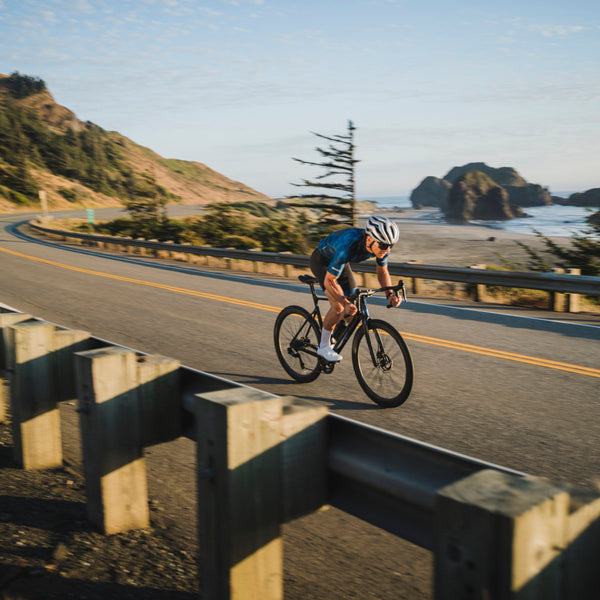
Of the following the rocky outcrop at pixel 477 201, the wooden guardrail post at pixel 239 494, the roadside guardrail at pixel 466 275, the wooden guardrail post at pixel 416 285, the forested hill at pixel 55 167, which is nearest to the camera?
the wooden guardrail post at pixel 239 494

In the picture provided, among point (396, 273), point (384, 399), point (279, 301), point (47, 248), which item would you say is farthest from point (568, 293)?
point (47, 248)

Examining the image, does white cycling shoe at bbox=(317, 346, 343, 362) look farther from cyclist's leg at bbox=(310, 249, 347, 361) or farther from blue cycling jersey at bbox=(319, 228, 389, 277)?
blue cycling jersey at bbox=(319, 228, 389, 277)

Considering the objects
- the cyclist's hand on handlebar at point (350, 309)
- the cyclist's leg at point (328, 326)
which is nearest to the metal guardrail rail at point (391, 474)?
the cyclist's hand on handlebar at point (350, 309)

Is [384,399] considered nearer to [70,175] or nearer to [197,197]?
[70,175]

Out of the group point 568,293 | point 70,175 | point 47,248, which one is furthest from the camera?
point 70,175

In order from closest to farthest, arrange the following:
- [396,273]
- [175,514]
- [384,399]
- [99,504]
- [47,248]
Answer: [99,504] < [175,514] < [384,399] < [396,273] < [47,248]

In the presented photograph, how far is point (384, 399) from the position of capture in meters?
5.87

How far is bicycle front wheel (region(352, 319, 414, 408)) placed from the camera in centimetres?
571

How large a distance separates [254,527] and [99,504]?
1191mm

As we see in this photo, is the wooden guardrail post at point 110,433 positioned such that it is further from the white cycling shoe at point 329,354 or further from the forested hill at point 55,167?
the forested hill at point 55,167

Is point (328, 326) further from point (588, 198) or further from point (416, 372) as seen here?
point (588, 198)

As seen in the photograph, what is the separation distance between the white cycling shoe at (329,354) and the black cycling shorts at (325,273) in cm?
62

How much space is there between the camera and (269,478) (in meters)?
2.29

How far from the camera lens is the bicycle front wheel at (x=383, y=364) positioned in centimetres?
571
